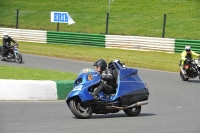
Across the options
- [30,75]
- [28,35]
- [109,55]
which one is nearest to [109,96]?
[30,75]

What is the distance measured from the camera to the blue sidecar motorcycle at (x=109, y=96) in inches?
432

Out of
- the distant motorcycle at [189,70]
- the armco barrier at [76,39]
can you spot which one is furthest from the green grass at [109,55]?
the distant motorcycle at [189,70]

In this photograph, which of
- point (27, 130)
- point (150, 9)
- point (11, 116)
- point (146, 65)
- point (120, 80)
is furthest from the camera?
point (150, 9)

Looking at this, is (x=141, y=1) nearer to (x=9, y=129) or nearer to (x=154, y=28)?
(x=154, y=28)

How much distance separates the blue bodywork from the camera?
432 inches

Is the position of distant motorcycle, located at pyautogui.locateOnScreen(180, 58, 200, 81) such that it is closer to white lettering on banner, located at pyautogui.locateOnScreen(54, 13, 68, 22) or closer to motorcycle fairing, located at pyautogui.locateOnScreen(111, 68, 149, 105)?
motorcycle fairing, located at pyautogui.locateOnScreen(111, 68, 149, 105)

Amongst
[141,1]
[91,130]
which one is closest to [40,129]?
[91,130]

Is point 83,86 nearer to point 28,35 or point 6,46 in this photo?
point 6,46

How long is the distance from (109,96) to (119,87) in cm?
27

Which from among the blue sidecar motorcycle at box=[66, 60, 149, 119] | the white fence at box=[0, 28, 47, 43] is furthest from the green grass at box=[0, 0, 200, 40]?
the blue sidecar motorcycle at box=[66, 60, 149, 119]

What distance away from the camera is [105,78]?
11531 mm

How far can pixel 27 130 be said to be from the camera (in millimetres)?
9062

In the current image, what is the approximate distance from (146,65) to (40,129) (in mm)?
15226

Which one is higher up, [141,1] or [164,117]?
[141,1]
